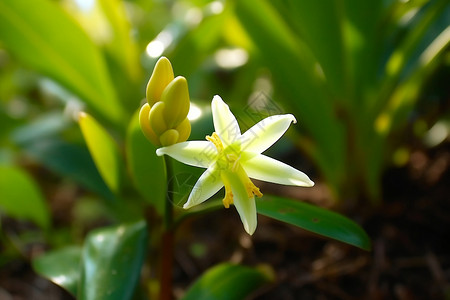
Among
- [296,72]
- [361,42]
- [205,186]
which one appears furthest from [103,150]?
[361,42]

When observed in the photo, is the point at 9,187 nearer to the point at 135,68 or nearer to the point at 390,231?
the point at 135,68

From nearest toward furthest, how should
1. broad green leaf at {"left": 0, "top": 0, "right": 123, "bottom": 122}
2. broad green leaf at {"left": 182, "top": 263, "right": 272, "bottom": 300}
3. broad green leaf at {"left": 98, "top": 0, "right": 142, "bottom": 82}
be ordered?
broad green leaf at {"left": 182, "top": 263, "right": 272, "bottom": 300} → broad green leaf at {"left": 0, "top": 0, "right": 123, "bottom": 122} → broad green leaf at {"left": 98, "top": 0, "right": 142, "bottom": 82}

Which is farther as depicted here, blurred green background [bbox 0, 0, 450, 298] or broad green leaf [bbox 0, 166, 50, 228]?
broad green leaf [bbox 0, 166, 50, 228]

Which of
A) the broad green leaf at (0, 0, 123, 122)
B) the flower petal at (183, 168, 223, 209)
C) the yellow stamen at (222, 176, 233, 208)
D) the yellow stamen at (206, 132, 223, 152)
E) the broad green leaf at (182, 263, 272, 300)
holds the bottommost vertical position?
the broad green leaf at (182, 263, 272, 300)

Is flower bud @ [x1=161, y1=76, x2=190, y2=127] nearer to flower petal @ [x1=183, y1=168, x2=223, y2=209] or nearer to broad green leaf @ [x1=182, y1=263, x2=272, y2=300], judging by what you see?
flower petal @ [x1=183, y1=168, x2=223, y2=209]

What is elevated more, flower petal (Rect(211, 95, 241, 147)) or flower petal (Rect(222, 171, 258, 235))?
flower petal (Rect(211, 95, 241, 147))

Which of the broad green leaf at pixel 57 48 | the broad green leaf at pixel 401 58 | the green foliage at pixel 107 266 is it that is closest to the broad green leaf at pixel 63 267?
the green foliage at pixel 107 266

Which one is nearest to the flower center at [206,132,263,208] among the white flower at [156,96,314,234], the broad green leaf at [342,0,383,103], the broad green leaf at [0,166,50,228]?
the white flower at [156,96,314,234]

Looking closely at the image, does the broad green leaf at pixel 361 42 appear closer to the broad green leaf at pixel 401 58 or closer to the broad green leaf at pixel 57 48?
the broad green leaf at pixel 401 58
